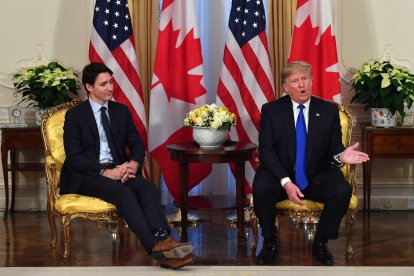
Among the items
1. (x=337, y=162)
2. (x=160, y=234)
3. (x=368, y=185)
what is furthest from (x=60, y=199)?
(x=368, y=185)

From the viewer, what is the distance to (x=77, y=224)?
21.5ft

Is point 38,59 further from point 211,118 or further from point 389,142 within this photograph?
point 389,142

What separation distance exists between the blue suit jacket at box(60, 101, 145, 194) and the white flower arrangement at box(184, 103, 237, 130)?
1.66ft

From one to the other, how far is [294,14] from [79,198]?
3.10 m

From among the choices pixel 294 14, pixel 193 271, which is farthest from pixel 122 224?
pixel 294 14

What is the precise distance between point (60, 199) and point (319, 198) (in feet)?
6.07

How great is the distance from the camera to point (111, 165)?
5.34m

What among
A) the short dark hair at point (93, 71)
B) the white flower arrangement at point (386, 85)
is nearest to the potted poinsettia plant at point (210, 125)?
the short dark hair at point (93, 71)

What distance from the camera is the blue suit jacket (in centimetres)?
520

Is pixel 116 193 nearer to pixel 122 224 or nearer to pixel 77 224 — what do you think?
pixel 122 224

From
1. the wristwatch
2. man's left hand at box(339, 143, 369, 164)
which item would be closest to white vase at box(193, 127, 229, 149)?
the wristwatch

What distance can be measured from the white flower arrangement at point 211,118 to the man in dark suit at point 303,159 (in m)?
0.51

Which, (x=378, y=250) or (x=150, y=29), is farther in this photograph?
(x=150, y=29)

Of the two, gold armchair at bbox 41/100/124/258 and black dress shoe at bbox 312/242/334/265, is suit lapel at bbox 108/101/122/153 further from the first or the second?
black dress shoe at bbox 312/242/334/265
